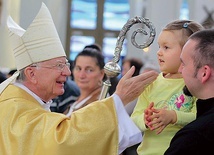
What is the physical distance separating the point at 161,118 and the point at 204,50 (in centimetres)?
46

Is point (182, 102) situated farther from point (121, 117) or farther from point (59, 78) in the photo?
point (59, 78)

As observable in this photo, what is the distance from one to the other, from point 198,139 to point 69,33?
1200 centimetres

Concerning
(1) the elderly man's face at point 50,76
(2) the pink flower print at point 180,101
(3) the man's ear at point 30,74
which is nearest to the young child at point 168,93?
(2) the pink flower print at point 180,101

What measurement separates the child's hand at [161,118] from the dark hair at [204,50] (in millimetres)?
402

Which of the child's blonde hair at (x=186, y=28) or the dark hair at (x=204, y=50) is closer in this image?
the dark hair at (x=204, y=50)

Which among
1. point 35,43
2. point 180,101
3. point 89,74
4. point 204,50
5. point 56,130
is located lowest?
point 89,74

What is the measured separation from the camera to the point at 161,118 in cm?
244

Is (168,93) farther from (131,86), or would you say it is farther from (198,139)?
(198,139)

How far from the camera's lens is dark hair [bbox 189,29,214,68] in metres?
2.09

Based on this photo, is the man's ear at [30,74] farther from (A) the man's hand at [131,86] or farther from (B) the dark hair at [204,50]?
(B) the dark hair at [204,50]

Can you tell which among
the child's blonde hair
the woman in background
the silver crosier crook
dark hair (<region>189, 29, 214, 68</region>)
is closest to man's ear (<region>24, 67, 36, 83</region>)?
the silver crosier crook

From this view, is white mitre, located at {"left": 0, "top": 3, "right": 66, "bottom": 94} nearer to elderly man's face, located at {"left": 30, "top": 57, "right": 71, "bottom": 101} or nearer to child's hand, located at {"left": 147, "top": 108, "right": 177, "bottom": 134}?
elderly man's face, located at {"left": 30, "top": 57, "right": 71, "bottom": 101}

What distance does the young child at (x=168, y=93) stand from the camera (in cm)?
260

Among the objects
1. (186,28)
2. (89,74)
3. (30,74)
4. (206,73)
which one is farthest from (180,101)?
(89,74)
